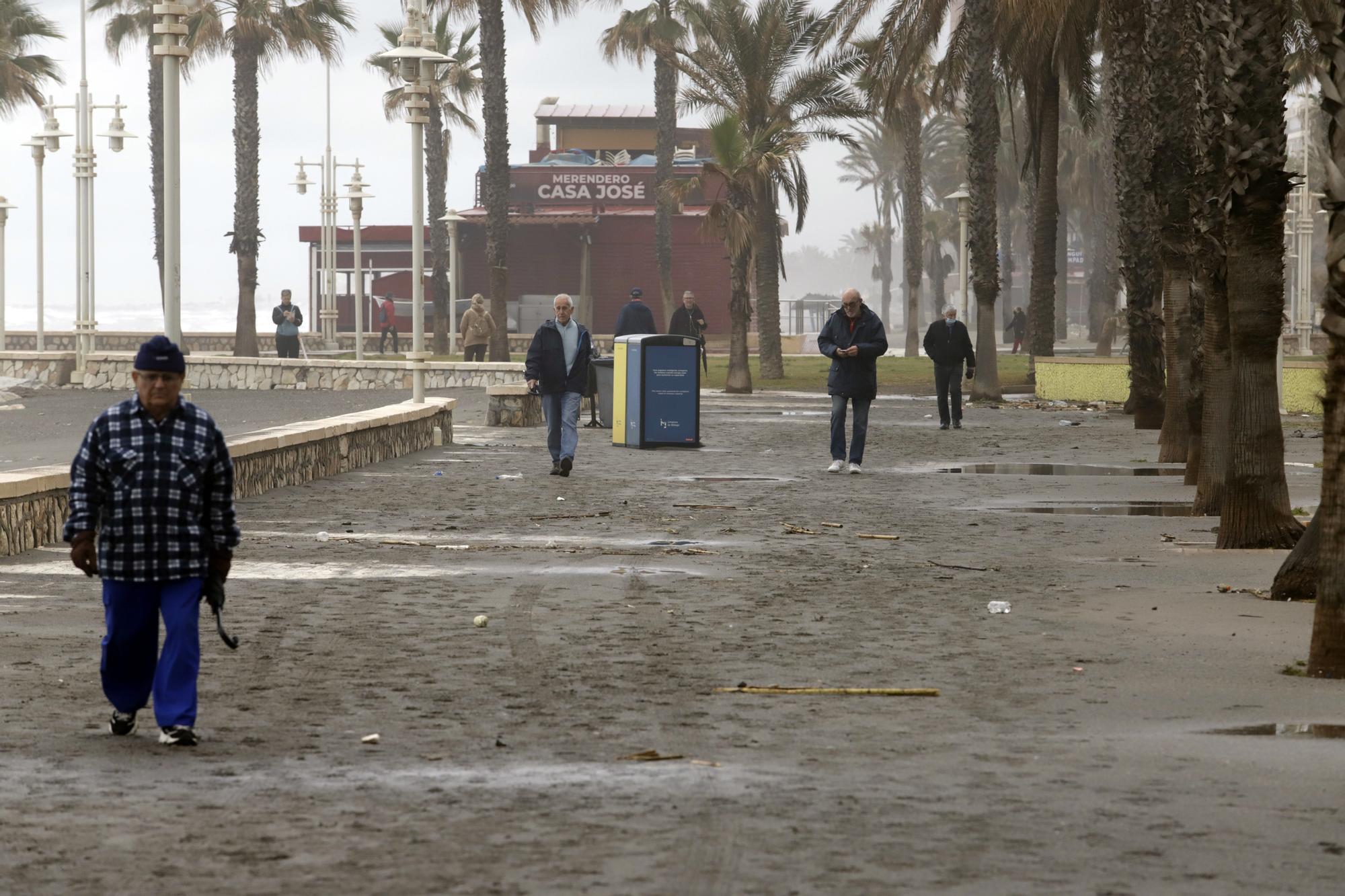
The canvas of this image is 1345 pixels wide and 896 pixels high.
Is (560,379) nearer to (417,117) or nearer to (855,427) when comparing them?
(855,427)

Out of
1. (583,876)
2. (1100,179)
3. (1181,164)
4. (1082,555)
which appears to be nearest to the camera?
(583,876)

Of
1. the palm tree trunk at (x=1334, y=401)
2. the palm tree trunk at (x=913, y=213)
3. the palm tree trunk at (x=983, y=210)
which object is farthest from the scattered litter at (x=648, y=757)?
the palm tree trunk at (x=913, y=213)

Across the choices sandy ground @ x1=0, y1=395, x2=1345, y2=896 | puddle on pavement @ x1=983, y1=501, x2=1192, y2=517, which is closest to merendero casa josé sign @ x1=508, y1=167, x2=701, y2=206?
puddle on pavement @ x1=983, y1=501, x2=1192, y2=517

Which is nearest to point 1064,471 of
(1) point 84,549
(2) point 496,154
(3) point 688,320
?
(3) point 688,320

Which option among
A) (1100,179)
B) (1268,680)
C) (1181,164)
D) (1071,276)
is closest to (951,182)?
(1100,179)

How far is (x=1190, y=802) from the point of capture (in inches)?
228

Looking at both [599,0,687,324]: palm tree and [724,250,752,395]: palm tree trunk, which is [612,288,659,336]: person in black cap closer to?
[724,250,752,395]: palm tree trunk

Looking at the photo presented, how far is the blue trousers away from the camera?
668cm

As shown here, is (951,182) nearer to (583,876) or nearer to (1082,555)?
(1082,555)

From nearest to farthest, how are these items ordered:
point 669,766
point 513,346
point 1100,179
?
1. point 669,766
2. point 513,346
3. point 1100,179

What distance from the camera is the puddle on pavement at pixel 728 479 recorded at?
18.5 m

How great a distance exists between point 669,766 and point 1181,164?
1346 cm

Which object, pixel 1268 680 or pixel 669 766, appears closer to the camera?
pixel 669 766

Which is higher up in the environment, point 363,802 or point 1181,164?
point 1181,164
